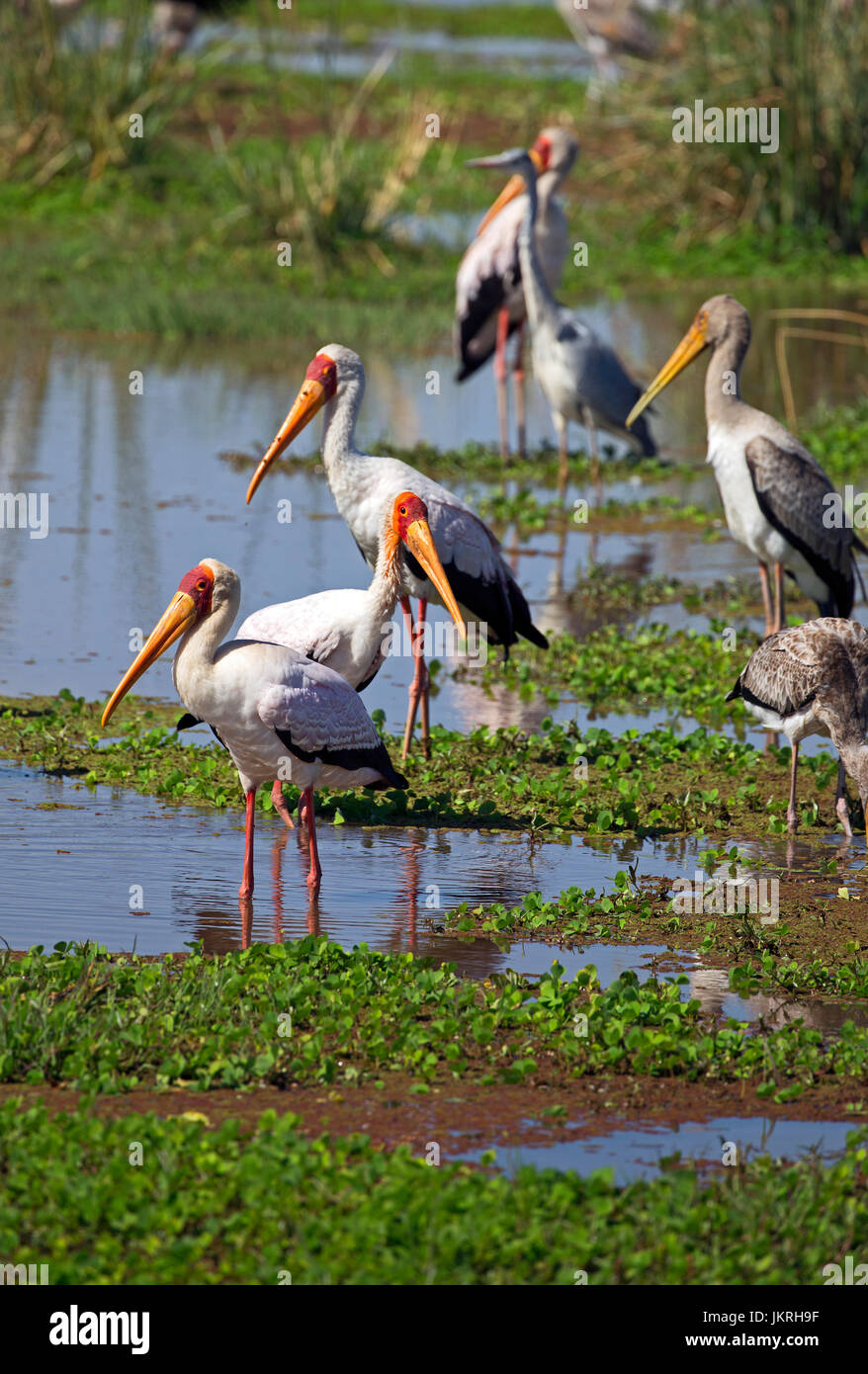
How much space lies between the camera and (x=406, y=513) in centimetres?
699

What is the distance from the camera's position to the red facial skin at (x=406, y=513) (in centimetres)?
697

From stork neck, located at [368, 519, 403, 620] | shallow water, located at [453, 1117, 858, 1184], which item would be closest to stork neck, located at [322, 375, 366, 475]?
stork neck, located at [368, 519, 403, 620]

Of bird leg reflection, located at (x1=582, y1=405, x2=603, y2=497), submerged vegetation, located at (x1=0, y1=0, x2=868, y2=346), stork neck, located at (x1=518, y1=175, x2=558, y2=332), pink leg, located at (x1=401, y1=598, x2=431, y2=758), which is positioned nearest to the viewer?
pink leg, located at (x1=401, y1=598, x2=431, y2=758)

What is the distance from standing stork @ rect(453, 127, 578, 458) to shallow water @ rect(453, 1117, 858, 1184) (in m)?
8.97

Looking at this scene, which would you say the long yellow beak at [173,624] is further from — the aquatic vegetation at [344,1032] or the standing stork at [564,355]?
the standing stork at [564,355]

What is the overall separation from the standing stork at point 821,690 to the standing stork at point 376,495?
48.6 inches

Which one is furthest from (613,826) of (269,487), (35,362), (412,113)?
(412,113)

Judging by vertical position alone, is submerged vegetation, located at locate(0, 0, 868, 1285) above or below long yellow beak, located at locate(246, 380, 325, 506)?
below

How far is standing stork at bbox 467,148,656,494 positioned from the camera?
12.1 meters

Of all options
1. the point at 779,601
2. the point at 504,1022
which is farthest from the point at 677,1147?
the point at 779,601

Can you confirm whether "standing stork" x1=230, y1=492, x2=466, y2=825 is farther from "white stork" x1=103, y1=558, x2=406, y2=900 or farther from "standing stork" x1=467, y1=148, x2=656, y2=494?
"standing stork" x1=467, y1=148, x2=656, y2=494

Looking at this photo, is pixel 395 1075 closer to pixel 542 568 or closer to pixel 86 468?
pixel 542 568

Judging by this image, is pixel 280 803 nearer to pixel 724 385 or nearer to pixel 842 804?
pixel 842 804

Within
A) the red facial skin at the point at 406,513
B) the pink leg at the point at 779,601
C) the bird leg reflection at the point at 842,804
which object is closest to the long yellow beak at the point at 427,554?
the red facial skin at the point at 406,513
